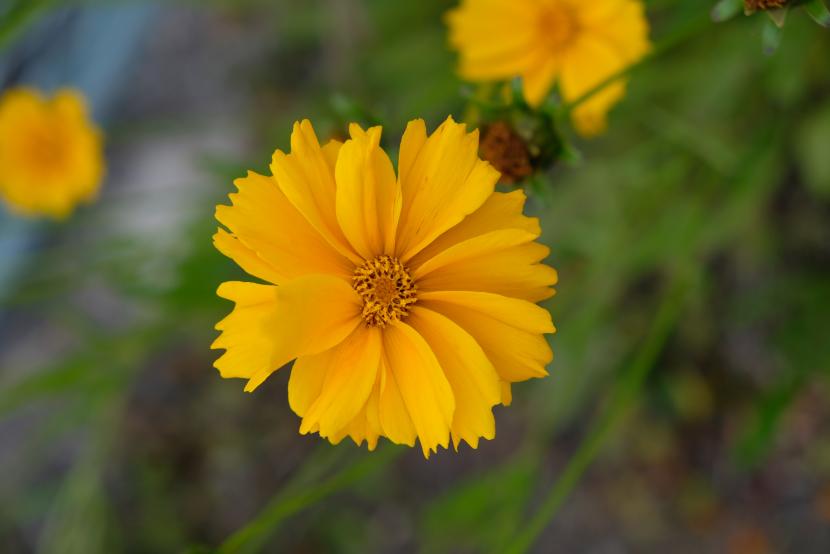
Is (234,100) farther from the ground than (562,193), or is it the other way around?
(234,100)

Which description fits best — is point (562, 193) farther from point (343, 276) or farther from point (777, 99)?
point (343, 276)

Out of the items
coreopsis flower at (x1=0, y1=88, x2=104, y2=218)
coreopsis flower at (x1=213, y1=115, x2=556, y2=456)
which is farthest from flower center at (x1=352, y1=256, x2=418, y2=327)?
coreopsis flower at (x1=0, y1=88, x2=104, y2=218)

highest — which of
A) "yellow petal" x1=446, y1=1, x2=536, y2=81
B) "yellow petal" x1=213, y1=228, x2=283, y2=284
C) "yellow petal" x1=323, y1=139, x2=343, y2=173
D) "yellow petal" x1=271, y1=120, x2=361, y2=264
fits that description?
"yellow petal" x1=446, y1=1, x2=536, y2=81

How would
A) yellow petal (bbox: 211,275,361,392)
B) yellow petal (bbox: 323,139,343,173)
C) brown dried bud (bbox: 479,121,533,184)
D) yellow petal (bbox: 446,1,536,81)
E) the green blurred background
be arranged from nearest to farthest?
1. yellow petal (bbox: 211,275,361,392)
2. yellow petal (bbox: 323,139,343,173)
3. brown dried bud (bbox: 479,121,533,184)
4. yellow petal (bbox: 446,1,536,81)
5. the green blurred background

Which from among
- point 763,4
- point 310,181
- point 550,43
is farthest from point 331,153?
point 550,43

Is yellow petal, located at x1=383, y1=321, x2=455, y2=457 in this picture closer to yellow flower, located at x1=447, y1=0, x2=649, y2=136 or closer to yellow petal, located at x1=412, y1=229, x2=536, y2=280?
yellow petal, located at x1=412, y1=229, x2=536, y2=280

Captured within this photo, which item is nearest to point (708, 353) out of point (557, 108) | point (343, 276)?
point (557, 108)
